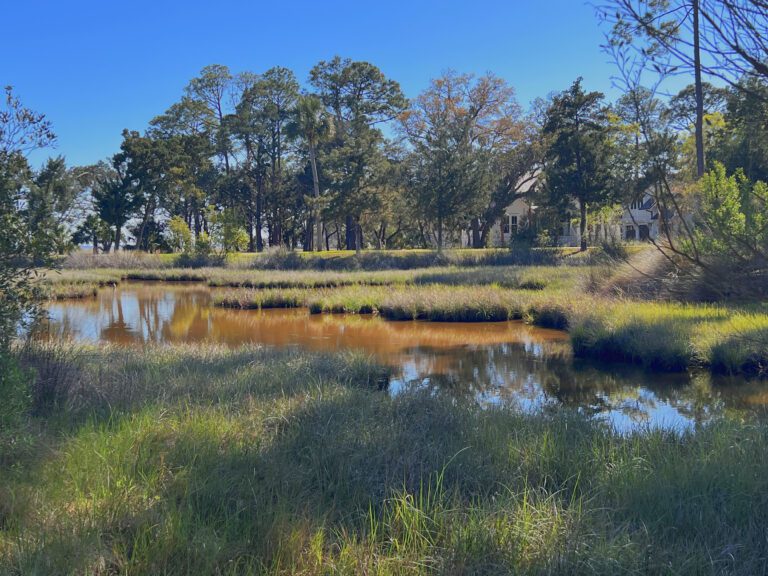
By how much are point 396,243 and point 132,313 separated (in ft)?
146

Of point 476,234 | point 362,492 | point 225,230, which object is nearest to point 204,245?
point 225,230

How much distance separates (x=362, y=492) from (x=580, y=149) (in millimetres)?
33568

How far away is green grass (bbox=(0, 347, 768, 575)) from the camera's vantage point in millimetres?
3016

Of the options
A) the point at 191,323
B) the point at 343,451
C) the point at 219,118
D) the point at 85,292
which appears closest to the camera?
the point at 343,451

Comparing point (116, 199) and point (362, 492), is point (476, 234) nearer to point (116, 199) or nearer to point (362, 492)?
point (116, 199)

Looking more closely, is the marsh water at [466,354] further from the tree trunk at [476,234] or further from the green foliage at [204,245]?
the tree trunk at [476,234]

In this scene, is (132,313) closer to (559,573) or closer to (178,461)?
(178,461)

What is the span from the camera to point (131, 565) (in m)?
2.92

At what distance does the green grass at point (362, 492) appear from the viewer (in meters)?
3.02

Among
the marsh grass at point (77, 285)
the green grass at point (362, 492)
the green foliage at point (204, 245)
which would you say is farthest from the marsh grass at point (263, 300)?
the green foliage at point (204, 245)

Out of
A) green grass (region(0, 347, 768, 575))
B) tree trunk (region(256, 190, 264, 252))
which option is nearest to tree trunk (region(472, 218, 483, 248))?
tree trunk (region(256, 190, 264, 252))

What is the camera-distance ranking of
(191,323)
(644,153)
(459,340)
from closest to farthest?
(644,153) < (459,340) < (191,323)

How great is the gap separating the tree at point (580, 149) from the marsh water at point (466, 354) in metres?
20.8

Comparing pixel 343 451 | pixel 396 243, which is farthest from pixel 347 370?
pixel 396 243
